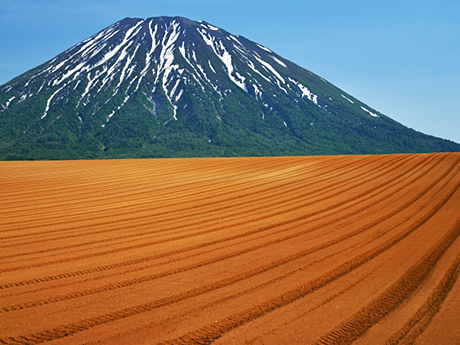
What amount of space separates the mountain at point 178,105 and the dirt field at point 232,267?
82242mm

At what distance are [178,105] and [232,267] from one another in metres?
123

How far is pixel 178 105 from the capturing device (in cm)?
12769

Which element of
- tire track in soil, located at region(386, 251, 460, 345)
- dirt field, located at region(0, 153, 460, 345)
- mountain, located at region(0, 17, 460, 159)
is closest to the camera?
tire track in soil, located at region(386, 251, 460, 345)

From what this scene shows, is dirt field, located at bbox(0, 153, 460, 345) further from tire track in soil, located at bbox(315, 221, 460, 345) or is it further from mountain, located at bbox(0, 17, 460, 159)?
mountain, located at bbox(0, 17, 460, 159)

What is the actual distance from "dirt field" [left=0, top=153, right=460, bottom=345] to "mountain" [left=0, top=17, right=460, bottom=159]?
82242mm

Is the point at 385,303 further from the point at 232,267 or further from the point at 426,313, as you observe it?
the point at 232,267

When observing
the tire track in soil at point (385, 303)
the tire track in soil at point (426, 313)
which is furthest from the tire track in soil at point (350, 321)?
the tire track in soil at point (426, 313)

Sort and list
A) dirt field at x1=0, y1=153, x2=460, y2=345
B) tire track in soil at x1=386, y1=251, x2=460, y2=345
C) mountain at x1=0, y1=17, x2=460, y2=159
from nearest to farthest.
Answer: tire track in soil at x1=386, y1=251, x2=460, y2=345, dirt field at x1=0, y1=153, x2=460, y2=345, mountain at x1=0, y1=17, x2=460, y2=159

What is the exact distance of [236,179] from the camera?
782 inches

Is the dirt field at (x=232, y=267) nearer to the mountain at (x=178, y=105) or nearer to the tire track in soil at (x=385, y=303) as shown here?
the tire track in soil at (x=385, y=303)

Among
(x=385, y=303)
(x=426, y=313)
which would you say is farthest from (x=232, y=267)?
(x=426, y=313)

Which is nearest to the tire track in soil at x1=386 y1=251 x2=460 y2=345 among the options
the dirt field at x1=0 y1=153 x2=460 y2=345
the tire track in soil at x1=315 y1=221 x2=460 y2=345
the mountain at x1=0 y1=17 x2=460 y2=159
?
the dirt field at x1=0 y1=153 x2=460 y2=345

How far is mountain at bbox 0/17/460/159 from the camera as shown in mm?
105312

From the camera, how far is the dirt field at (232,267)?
15.5ft
